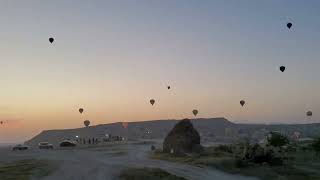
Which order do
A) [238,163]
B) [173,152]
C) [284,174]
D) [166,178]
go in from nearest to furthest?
1. [166,178]
2. [284,174]
3. [238,163]
4. [173,152]

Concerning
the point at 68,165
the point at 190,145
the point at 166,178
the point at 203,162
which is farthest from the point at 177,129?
the point at 166,178

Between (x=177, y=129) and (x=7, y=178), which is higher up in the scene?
(x=177, y=129)

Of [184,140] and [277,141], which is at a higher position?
[184,140]

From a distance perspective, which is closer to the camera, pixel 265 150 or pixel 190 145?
pixel 265 150

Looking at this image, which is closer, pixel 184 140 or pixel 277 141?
pixel 184 140

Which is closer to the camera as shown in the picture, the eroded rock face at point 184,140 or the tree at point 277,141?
the eroded rock face at point 184,140

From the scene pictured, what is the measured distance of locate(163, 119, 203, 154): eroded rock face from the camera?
2564 inches

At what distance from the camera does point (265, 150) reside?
5281 cm

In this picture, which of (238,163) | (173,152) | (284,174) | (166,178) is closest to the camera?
(166,178)

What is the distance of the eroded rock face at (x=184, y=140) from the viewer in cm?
6512

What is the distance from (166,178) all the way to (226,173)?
8.21m

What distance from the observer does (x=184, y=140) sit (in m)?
65.1

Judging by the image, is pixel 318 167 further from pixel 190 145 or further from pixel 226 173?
pixel 190 145

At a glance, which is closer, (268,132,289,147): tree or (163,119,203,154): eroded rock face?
(163,119,203,154): eroded rock face
